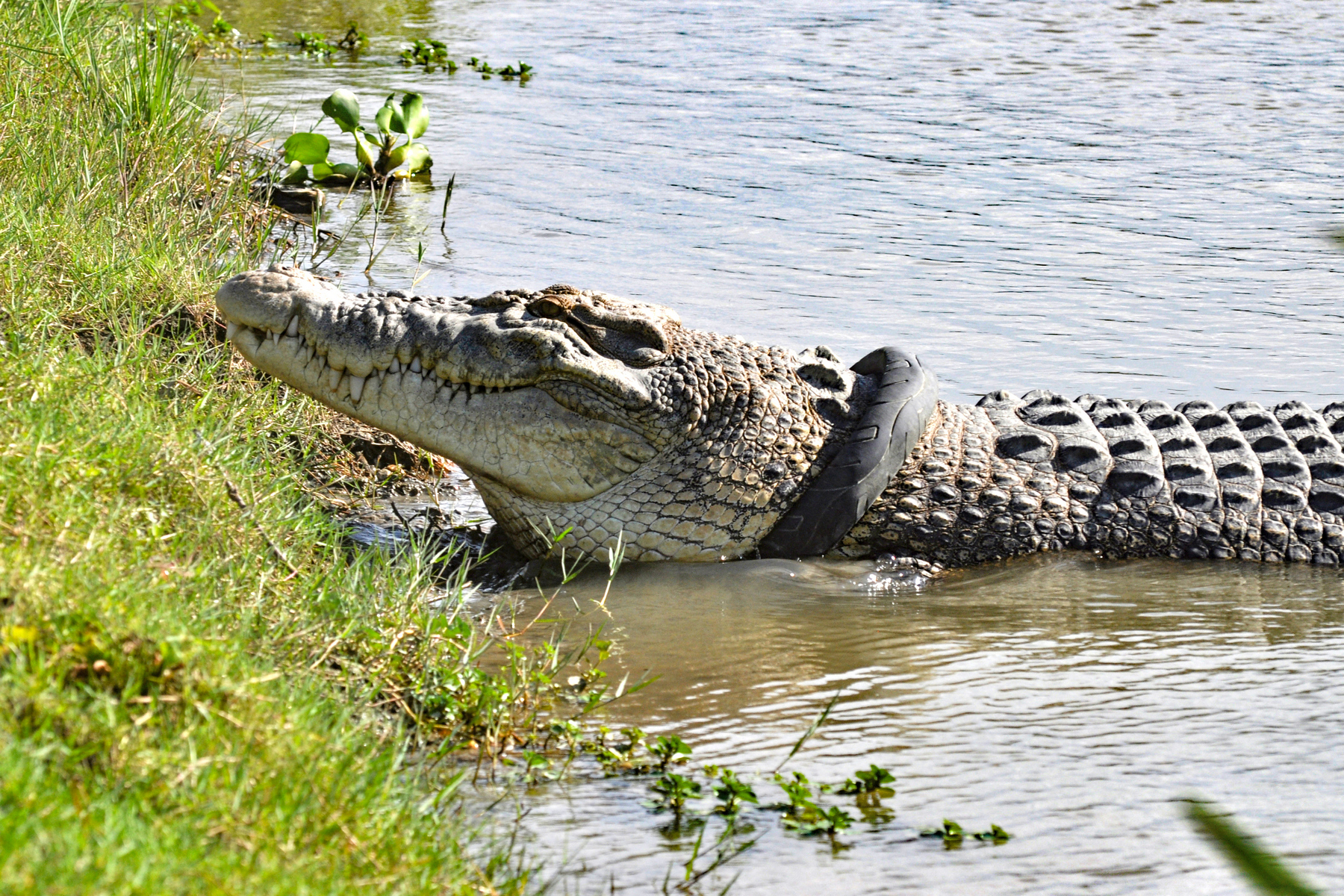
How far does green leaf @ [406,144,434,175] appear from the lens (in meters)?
8.30

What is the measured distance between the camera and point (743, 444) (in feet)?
13.2

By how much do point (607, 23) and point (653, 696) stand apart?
43.5ft

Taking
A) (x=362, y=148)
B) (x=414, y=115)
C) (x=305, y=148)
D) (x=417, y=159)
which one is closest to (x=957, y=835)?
(x=305, y=148)

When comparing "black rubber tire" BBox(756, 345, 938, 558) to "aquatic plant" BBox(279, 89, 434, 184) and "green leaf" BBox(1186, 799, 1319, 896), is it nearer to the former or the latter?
"green leaf" BBox(1186, 799, 1319, 896)

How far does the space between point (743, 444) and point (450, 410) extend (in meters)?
0.88

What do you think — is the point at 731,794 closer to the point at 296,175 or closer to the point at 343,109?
the point at 296,175

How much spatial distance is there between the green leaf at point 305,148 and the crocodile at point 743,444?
3.26 meters

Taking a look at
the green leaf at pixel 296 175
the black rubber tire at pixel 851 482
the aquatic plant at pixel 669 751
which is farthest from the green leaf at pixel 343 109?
the aquatic plant at pixel 669 751

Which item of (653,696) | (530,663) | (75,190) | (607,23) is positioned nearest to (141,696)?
(530,663)

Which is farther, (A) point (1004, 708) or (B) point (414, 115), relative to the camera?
(B) point (414, 115)

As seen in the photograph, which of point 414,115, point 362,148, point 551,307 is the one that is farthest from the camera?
point 414,115


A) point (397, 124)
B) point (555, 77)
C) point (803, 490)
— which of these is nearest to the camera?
point (803, 490)

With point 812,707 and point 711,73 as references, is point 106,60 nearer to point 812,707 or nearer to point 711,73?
point 812,707

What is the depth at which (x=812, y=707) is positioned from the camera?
9.94 feet
